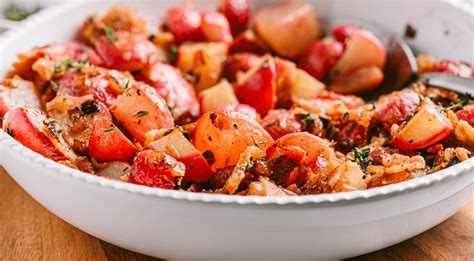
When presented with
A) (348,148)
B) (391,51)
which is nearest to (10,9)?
(391,51)

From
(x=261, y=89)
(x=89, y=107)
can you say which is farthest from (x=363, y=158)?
(x=89, y=107)

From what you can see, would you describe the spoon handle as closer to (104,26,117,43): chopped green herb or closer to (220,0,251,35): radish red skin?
(220,0,251,35): radish red skin

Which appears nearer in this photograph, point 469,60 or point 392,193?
point 392,193

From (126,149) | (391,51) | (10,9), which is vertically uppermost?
(126,149)

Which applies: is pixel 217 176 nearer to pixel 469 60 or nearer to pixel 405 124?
pixel 405 124

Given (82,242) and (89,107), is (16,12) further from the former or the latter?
(82,242)

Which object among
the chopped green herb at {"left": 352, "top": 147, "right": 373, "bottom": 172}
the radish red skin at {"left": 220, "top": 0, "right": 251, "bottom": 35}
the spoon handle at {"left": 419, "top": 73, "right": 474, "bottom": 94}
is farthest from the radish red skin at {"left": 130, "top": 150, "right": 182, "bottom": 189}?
the radish red skin at {"left": 220, "top": 0, "right": 251, "bottom": 35}

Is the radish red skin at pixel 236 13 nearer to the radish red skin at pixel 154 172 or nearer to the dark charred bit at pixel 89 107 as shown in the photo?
the dark charred bit at pixel 89 107
